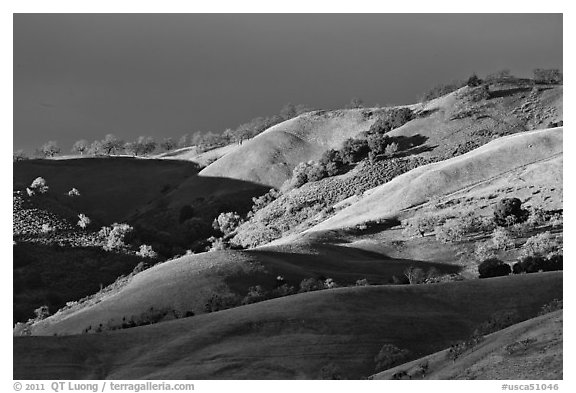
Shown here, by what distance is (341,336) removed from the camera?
157 ft

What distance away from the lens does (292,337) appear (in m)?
47.7

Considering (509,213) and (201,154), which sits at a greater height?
(201,154)

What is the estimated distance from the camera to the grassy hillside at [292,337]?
144 ft

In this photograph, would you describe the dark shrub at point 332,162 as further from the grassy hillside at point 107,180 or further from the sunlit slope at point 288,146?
the grassy hillside at point 107,180

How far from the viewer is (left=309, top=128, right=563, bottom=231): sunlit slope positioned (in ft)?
330

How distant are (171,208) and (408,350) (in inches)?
3946

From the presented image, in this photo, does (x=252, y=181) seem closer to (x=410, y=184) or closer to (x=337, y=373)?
(x=410, y=184)

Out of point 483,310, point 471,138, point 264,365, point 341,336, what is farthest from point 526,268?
point 471,138

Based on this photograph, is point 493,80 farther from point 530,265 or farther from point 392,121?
point 530,265

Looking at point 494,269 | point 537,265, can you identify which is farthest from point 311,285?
point 537,265

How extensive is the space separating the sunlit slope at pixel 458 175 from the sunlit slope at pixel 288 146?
1466 inches

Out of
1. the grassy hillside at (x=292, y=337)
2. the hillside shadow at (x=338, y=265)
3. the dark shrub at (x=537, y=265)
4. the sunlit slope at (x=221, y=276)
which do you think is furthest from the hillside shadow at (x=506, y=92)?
the grassy hillside at (x=292, y=337)

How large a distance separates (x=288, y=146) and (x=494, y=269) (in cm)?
8160

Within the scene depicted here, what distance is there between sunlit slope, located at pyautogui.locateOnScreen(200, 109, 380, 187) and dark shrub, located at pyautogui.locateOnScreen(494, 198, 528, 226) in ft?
187
